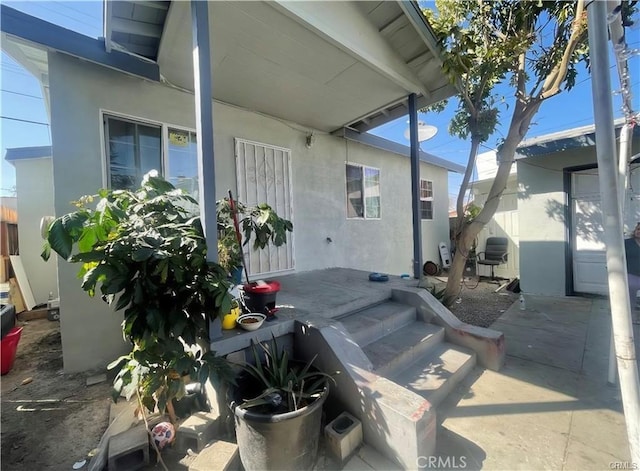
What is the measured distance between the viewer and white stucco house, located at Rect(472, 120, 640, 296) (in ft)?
16.9

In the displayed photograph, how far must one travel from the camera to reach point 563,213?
5508 mm

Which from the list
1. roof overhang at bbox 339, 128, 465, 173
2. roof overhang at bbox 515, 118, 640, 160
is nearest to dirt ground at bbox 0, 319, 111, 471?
roof overhang at bbox 339, 128, 465, 173

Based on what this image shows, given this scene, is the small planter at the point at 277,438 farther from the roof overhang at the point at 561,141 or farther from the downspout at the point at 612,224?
the roof overhang at the point at 561,141

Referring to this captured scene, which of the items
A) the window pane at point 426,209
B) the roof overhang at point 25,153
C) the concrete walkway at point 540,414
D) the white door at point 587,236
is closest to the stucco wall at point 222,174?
the window pane at point 426,209

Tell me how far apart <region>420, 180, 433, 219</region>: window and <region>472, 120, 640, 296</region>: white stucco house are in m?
2.75

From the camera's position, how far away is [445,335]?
303cm

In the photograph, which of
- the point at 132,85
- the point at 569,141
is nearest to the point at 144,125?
the point at 132,85

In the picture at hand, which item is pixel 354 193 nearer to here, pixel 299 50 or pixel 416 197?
pixel 416 197

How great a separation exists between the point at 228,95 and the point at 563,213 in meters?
6.81

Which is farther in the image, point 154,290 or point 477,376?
point 477,376

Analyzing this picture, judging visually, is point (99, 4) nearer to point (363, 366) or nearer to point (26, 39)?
point (26, 39)

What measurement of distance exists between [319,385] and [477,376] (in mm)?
1729

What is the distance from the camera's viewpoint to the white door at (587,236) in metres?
5.24

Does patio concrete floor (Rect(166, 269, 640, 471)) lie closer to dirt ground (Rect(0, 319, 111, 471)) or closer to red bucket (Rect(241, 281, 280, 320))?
red bucket (Rect(241, 281, 280, 320))
